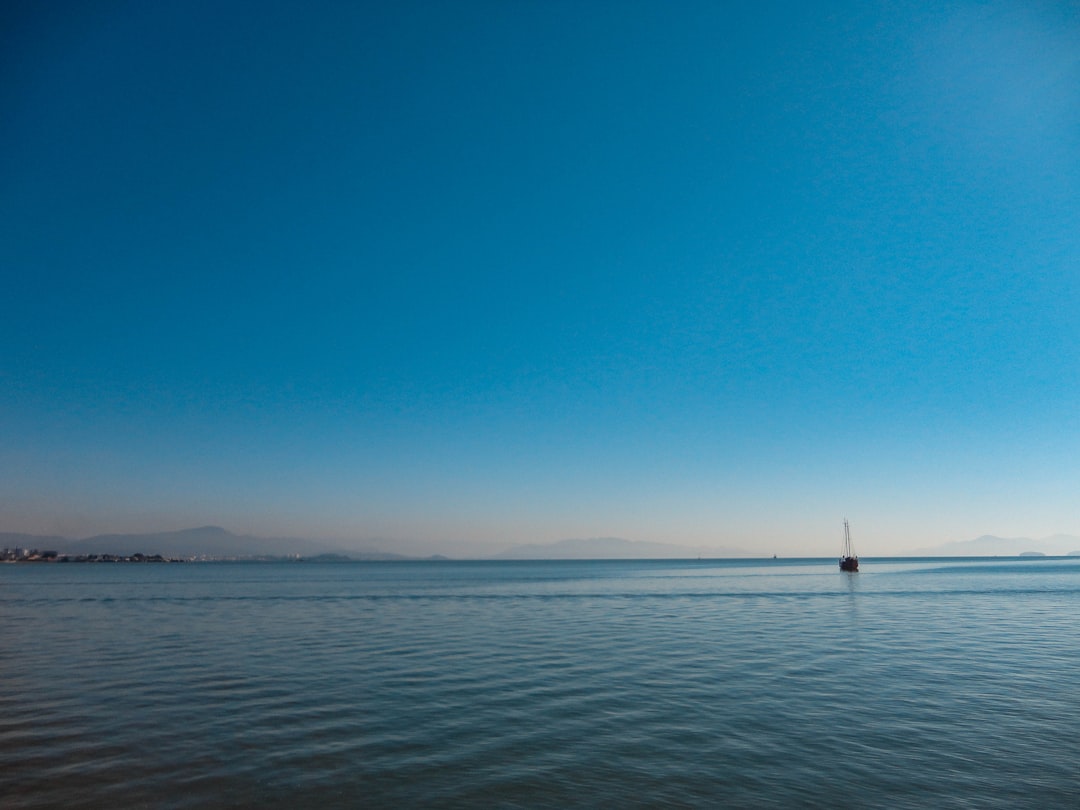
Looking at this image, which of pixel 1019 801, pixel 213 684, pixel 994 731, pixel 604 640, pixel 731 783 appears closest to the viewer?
pixel 1019 801

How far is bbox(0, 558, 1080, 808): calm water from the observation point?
12672 mm

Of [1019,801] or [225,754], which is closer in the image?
[1019,801]

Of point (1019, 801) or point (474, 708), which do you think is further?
point (474, 708)

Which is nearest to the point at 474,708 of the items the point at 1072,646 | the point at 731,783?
the point at 731,783

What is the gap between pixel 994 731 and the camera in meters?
16.7

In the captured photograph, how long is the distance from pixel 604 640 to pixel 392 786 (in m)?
23.5

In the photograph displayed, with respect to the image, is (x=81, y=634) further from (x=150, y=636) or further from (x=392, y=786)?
(x=392, y=786)

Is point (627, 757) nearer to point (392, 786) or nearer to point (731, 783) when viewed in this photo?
point (731, 783)

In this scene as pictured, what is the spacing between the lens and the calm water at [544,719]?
12672 millimetres

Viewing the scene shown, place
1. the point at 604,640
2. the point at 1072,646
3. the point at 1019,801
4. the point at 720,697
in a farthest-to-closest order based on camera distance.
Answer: the point at 604,640 → the point at 1072,646 → the point at 720,697 → the point at 1019,801

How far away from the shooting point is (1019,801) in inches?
474

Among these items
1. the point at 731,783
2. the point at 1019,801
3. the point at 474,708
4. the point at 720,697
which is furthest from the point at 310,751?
the point at 1019,801

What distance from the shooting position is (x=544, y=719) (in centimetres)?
1781

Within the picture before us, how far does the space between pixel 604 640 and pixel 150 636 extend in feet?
91.2
